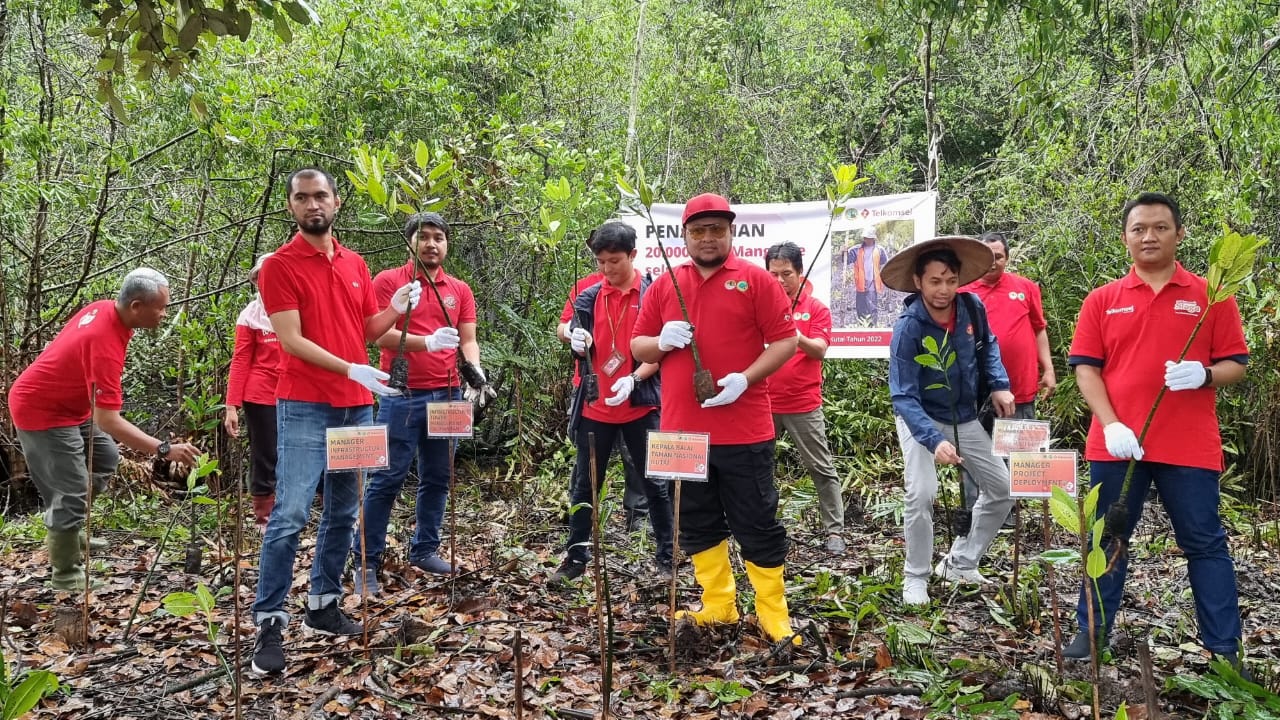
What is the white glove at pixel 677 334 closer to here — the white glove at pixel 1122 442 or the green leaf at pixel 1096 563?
the white glove at pixel 1122 442

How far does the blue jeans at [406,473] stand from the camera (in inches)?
184

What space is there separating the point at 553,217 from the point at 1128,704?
9.70 feet

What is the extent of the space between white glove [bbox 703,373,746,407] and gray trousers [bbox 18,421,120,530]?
124 inches

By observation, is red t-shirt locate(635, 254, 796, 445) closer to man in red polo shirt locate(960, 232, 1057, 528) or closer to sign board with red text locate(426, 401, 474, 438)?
sign board with red text locate(426, 401, 474, 438)

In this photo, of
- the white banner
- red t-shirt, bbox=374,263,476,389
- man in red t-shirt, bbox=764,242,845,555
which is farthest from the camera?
the white banner

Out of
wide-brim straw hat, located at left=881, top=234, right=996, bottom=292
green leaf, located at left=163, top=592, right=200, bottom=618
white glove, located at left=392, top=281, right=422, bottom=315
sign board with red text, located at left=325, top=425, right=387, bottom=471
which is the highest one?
wide-brim straw hat, located at left=881, top=234, right=996, bottom=292

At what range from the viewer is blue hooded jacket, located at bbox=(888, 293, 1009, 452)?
4.28 meters

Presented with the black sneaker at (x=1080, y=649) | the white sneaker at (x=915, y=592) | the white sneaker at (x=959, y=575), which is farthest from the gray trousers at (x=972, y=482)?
the black sneaker at (x=1080, y=649)

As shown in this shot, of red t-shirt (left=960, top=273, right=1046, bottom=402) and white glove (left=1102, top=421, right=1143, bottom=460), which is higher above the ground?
red t-shirt (left=960, top=273, right=1046, bottom=402)

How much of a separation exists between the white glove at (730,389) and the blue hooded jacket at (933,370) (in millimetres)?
962

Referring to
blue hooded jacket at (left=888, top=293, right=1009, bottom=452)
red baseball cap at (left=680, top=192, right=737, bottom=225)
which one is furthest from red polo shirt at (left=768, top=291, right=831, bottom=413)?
red baseball cap at (left=680, top=192, right=737, bottom=225)

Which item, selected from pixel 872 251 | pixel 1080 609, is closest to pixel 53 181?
pixel 872 251

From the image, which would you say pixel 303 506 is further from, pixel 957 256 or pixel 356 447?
pixel 957 256

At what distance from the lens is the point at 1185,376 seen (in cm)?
324
